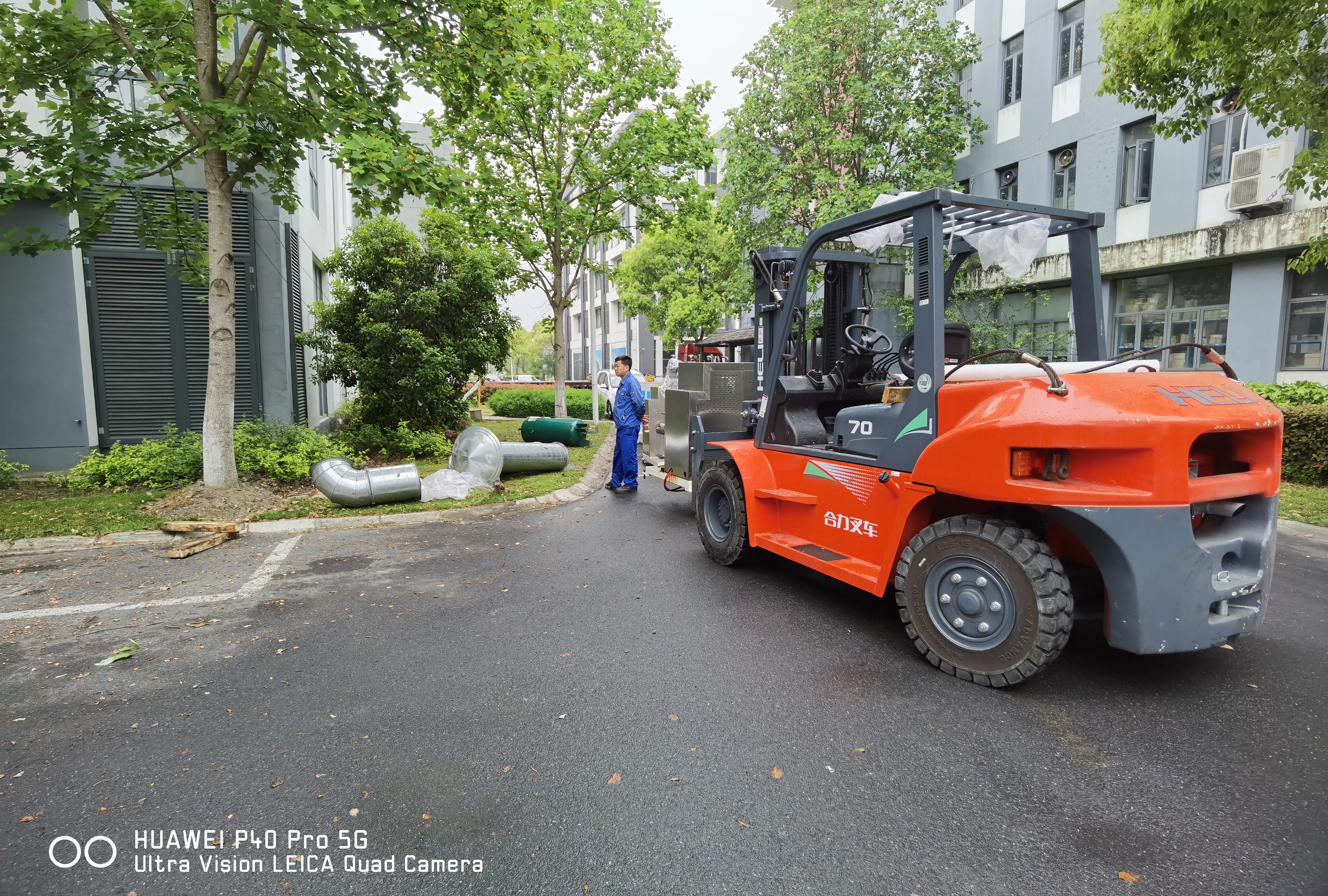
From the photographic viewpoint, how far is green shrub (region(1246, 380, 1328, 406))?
10.0 meters

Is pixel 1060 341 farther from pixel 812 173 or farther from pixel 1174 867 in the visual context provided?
pixel 1174 867

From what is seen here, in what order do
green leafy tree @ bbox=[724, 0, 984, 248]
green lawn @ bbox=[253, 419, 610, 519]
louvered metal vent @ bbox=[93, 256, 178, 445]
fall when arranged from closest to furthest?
1. green lawn @ bbox=[253, 419, 610, 519]
2. louvered metal vent @ bbox=[93, 256, 178, 445]
3. green leafy tree @ bbox=[724, 0, 984, 248]

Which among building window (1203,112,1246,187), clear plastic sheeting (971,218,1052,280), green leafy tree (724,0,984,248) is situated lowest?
clear plastic sheeting (971,218,1052,280)

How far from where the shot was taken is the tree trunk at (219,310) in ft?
26.6

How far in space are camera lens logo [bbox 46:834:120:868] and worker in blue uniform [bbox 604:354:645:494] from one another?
7.94 meters

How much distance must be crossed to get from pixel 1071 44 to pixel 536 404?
17.4 metres

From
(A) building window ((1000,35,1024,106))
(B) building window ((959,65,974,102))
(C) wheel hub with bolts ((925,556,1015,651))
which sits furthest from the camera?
(B) building window ((959,65,974,102))

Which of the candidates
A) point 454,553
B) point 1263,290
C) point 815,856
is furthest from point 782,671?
point 1263,290

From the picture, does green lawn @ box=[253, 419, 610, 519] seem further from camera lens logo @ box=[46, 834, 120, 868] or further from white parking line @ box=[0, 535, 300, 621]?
camera lens logo @ box=[46, 834, 120, 868]

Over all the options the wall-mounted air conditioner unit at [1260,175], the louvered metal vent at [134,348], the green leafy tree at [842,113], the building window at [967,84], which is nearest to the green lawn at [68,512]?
the louvered metal vent at [134,348]

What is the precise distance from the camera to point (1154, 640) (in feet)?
11.0

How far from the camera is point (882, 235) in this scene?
4.94 meters

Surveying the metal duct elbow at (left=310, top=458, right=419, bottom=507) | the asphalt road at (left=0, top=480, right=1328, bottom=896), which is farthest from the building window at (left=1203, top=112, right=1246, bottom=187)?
the metal duct elbow at (left=310, top=458, right=419, bottom=507)

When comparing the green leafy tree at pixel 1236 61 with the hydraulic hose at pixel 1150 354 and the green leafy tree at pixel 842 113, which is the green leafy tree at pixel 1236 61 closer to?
the hydraulic hose at pixel 1150 354
